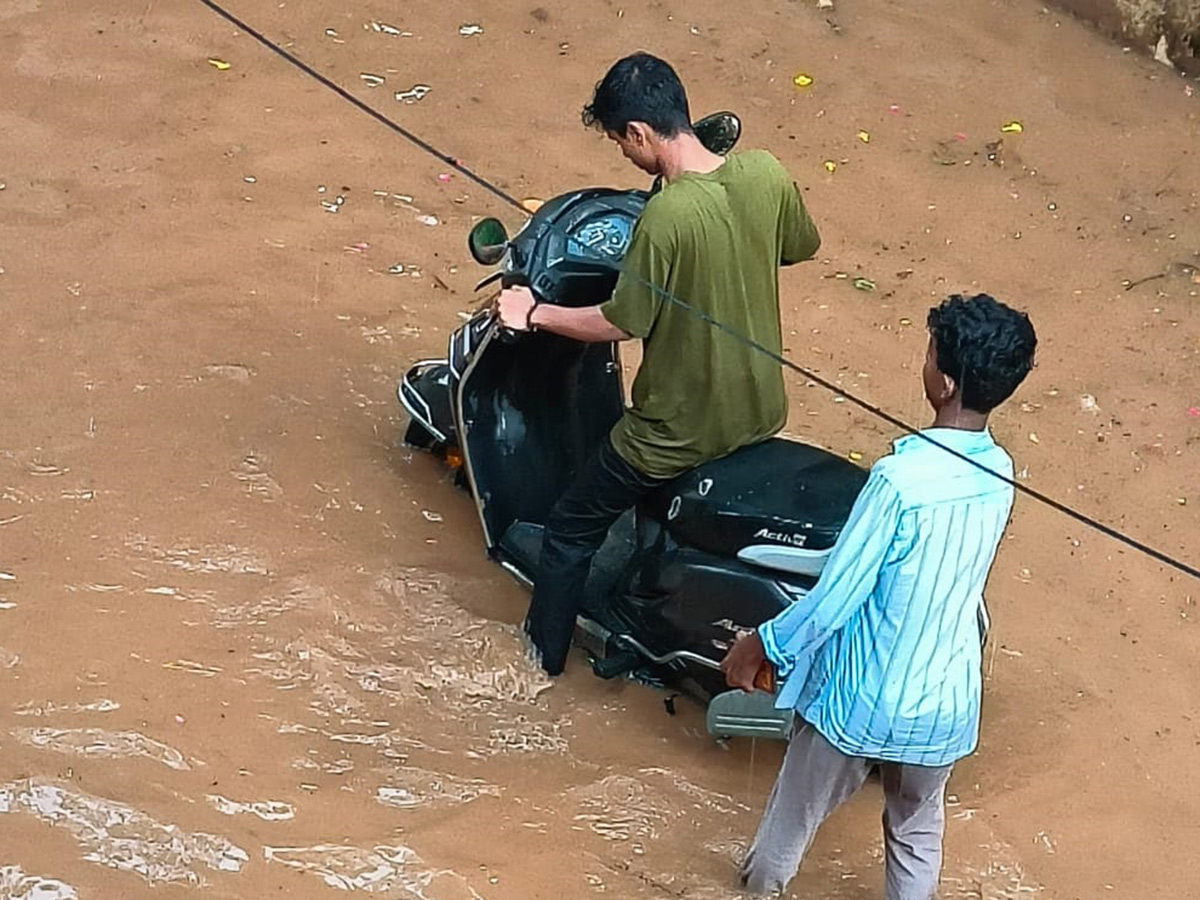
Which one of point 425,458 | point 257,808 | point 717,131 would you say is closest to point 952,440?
point 717,131

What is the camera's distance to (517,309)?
158 inches

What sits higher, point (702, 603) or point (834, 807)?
point (702, 603)

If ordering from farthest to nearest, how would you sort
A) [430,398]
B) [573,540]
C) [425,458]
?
[425,458]
[430,398]
[573,540]

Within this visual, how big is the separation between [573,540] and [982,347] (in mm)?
1425

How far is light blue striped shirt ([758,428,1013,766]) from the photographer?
10.2 feet

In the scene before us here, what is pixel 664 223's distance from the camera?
3.65 m

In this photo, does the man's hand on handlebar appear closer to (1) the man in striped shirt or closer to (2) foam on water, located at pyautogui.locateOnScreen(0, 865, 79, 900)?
(1) the man in striped shirt

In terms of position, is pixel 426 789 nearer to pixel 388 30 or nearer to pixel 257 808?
pixel 257 808

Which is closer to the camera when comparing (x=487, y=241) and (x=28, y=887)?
(x=28, y=887)

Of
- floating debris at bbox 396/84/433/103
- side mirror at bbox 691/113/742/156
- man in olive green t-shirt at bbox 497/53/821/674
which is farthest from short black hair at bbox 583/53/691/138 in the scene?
floating debris at bbox 396/84/433/103

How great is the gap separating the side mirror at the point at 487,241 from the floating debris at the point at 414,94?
3239 millimetres

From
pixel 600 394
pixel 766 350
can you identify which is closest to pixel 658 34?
pixel 600 394

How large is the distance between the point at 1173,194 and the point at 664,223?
391 cm

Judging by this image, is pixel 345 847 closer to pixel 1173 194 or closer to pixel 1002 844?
pixel 1002 844
